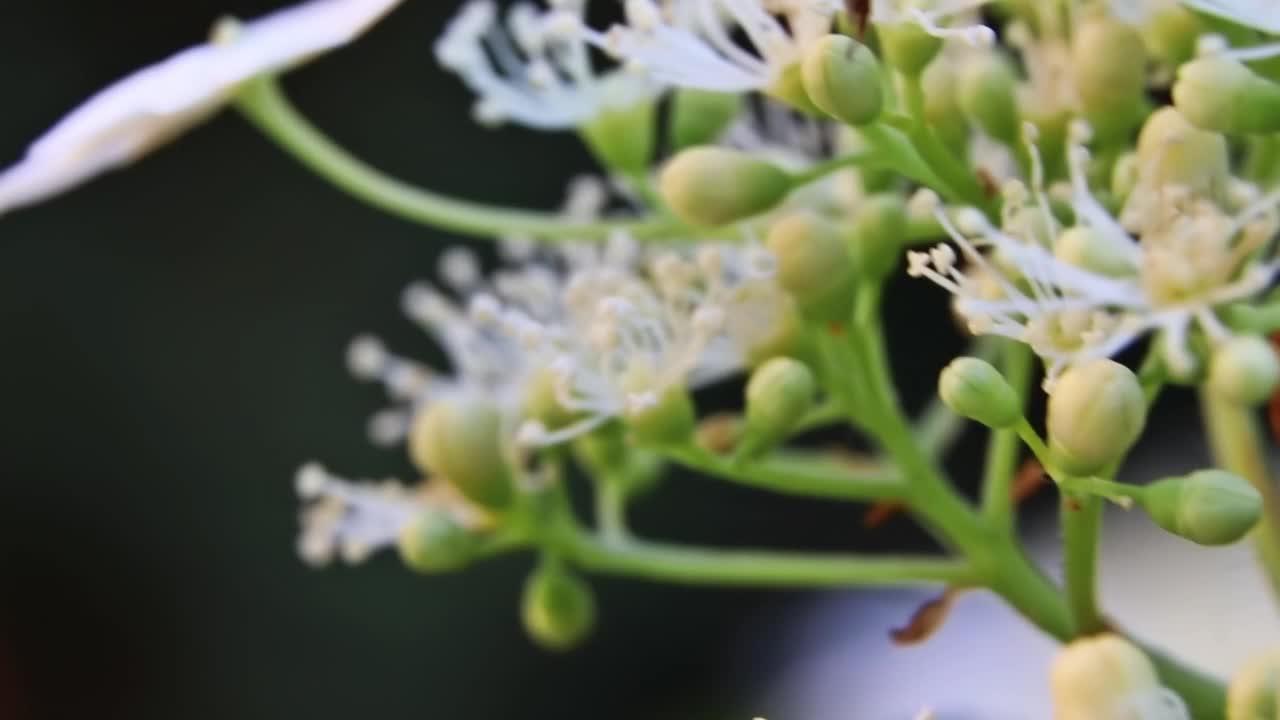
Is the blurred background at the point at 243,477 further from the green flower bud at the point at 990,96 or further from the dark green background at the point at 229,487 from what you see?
the green flower bud at the point at 990,96

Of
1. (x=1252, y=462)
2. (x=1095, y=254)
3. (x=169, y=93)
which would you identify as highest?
(x=169, y=93)

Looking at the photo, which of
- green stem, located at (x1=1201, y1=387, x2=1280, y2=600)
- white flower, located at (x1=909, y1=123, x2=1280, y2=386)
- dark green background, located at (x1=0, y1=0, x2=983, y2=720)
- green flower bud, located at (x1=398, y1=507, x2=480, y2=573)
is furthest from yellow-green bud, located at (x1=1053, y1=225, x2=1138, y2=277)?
dark green background, located at (x1=0, y1=0, x2=983, y2=720)

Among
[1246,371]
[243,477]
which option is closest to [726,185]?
[1246,371]

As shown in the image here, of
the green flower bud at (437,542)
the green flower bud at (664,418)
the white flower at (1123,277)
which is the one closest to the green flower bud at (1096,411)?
the white flower at (1123,277)

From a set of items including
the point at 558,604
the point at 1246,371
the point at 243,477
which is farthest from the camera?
the point at 243,477

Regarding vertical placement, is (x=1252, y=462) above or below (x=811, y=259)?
below

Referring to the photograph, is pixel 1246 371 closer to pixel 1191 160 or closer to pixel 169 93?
pixel 1191 160
